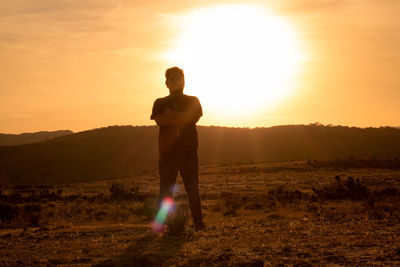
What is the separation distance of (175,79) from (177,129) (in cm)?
79

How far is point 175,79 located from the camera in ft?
29.5

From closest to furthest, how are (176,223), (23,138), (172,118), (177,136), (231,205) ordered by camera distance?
(176,223) < (172,118) < (177,136) < (231,205) < (23,138)

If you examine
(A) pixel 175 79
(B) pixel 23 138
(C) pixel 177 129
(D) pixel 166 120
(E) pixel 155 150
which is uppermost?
(B) pixel 23 138

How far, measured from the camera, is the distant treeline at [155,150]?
6500cm

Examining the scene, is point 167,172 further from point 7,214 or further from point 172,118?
point 7,214

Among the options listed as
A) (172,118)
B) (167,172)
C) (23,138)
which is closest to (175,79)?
(172,118)

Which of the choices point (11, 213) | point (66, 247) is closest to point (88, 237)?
point (66, 247)

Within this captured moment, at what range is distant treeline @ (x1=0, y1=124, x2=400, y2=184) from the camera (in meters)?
65.0

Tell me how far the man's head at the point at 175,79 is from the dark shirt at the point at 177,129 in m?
0.11

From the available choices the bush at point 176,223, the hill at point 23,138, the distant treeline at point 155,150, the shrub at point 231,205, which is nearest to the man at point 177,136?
the bush at point 176,223

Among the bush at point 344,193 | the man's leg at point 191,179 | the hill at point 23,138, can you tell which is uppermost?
the hill at point 23,138

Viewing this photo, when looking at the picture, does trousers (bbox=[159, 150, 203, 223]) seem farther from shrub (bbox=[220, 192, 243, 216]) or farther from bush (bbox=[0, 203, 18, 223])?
bush (bbox=[0, 203, 18, 223])

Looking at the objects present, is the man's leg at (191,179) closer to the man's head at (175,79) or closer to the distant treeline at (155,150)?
the man's head at (175,79)

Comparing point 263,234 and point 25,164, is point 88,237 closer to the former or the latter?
point 263,234
